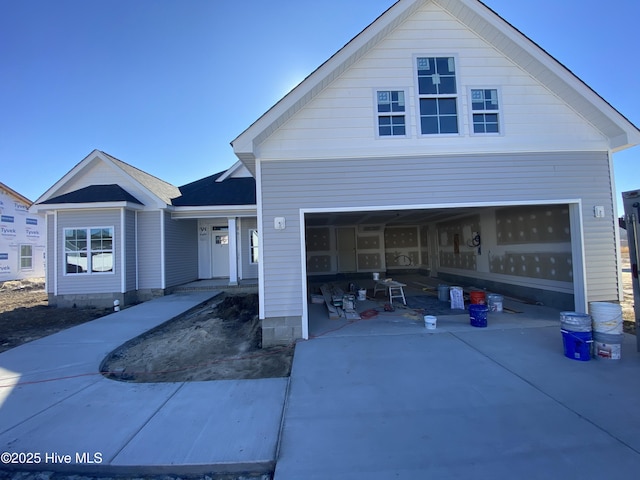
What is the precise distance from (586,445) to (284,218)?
5.02 metres

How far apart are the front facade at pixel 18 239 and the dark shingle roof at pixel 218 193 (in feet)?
38.9

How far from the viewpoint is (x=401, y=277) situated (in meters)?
15.7

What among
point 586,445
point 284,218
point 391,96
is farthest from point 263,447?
point 391,96

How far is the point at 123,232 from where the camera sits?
1056cm

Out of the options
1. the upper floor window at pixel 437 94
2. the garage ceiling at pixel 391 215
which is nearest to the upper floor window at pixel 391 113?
the upper floor window at pixel 437 94

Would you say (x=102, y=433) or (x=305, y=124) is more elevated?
(x=305, y=124)

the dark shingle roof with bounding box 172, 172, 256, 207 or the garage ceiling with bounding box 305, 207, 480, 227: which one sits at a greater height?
the dark shingle roof with bounding box 172, 172, 256, 207

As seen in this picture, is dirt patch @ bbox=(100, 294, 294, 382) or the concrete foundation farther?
the concrete foundation

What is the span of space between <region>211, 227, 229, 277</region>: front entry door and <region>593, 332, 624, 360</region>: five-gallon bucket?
43.0ft

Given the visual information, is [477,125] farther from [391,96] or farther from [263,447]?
[263,447]

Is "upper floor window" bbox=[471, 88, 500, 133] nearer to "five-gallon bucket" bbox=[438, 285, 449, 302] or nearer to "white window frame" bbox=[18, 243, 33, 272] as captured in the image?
"five-gallon bucket" bbox=[438, 285, 449, 302]

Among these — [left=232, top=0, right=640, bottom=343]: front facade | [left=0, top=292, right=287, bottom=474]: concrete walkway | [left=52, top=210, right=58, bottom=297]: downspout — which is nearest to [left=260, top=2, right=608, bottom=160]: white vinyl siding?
[left=232, top=0, right=640, bottom=343]: front facade

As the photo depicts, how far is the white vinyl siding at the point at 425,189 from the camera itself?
19.7 ft

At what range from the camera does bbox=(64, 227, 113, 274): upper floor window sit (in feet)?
34.9
